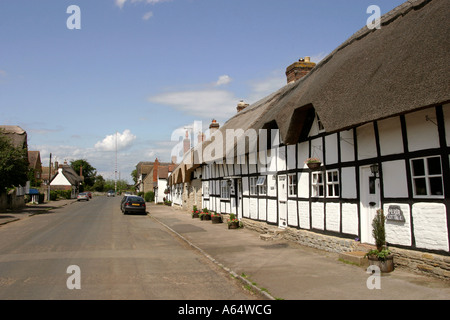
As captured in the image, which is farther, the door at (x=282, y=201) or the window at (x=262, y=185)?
the window at (x=262, y=185)

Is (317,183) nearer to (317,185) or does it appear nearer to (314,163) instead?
(317,185)

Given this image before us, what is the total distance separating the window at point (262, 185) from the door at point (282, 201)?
1.23 metres

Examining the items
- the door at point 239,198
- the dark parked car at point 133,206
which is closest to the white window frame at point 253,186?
the door at point 239,198

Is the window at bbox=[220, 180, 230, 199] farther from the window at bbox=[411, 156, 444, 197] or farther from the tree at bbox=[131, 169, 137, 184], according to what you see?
the tree at bbox=[131, 169, 137, 184]

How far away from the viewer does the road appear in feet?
23.3

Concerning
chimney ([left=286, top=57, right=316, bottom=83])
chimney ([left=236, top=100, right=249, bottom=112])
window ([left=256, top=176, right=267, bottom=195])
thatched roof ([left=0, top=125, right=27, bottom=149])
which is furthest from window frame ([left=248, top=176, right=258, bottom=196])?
thatched roof ([left=0, top=125, right=27, bottom=149])

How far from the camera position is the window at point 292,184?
13.8 meters

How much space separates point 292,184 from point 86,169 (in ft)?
436

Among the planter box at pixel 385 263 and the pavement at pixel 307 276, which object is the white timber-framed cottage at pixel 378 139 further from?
the pavement at pixel 307 276

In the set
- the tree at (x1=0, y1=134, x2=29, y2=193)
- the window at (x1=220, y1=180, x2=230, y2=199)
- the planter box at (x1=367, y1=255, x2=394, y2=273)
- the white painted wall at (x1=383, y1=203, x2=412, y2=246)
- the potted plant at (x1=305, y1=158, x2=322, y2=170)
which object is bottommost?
the planter box at (x1=367, y1=255, x2=394, y2=273)

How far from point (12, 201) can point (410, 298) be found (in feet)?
124

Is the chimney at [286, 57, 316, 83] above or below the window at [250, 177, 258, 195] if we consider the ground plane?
above

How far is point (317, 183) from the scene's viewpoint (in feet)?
40.5

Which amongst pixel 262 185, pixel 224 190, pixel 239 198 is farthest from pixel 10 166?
pixel 262 185
